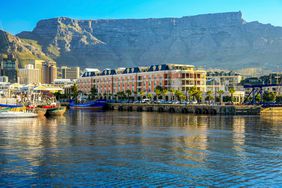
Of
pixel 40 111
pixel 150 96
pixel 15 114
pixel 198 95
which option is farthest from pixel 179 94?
pixel 15 114

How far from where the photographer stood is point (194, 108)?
14400cm

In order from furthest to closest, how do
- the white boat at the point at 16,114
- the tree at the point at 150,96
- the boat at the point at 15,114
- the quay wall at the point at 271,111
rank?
the tree at the point at 150,96, the quay wall at the point at 271,111, the boat at the point at 15,114, the white boat at the point at 16,114

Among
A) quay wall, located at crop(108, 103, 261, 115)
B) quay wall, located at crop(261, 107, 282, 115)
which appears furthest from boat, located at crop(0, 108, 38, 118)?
quay wall, located at crop(261, 107, 282, 115)

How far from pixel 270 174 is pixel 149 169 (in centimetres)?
1111

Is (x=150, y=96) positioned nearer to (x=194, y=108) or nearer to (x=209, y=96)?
(x=209, y=96)

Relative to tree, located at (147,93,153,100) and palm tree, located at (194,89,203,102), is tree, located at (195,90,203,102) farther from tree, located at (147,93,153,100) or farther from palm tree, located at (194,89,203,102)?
tree, located at (147,93,153,100)

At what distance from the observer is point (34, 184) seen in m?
35.5

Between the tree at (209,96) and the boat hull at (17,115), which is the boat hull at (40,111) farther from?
the tree at (209,96)

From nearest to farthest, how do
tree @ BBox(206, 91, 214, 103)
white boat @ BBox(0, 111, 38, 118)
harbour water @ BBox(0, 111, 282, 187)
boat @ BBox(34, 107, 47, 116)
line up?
harbour water @ BBox(0, 111, 282, 187)
white boat @ BBox(0, 111, 38, 118)
boat @ BBox(34, 107, 47, 116)
tree @ BBox(206, 91, 214, 103)

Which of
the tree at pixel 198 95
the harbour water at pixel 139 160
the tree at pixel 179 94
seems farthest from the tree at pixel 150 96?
the harbour water at pixel 139 160

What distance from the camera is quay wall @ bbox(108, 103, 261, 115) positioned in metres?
132

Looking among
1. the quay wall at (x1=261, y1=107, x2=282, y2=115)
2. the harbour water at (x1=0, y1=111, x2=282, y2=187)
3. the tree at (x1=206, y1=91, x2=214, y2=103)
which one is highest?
the tree at (x1=206, y1=91, x2=214, y2=103)

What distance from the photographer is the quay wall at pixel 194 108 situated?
132 m

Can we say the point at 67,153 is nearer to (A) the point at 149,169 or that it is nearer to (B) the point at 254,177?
(A) the point at 149,169
